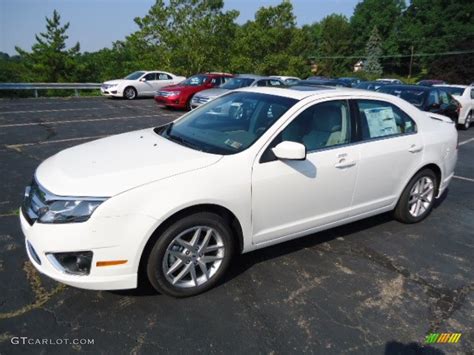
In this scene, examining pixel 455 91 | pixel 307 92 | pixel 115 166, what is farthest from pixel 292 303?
pixel 455 91

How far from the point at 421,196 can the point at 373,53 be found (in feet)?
238

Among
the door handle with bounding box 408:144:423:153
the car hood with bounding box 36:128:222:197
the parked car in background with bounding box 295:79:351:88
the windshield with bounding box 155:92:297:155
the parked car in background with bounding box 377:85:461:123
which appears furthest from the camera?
the parked car in background with bounding box 377:85:461:123

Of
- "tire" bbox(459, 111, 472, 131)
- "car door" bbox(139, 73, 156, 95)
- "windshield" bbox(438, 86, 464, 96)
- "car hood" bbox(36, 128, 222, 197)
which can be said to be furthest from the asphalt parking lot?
"car door" bbox(139, 73, 156, 95)

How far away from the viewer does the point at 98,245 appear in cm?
248

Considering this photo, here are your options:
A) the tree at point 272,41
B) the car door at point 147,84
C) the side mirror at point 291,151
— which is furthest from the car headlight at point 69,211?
the tree at point 272,41

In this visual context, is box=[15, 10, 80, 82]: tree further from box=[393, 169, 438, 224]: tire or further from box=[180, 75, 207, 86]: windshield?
box=[393, 169, 438, 224]: tire

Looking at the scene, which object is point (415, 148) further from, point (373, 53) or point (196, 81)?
point (373, 53)

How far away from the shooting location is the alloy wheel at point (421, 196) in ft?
14.5

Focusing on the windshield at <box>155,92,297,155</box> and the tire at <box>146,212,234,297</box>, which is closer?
the tire at <box>146,212,234,297</box>

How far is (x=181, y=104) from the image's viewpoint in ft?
48.0

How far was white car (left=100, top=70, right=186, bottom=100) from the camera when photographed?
17.8 metres

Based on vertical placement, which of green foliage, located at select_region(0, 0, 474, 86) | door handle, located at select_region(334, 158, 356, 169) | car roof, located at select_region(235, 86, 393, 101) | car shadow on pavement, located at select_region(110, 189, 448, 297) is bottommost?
car shadow on pavement, located at select_region(110, 189, 448, 297)

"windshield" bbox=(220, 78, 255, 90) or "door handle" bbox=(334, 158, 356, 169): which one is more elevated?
"windshield" bbox=(220, 78, 255, 90)

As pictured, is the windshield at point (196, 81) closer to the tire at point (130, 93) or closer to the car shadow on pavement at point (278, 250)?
the tire at point (130, 93)
